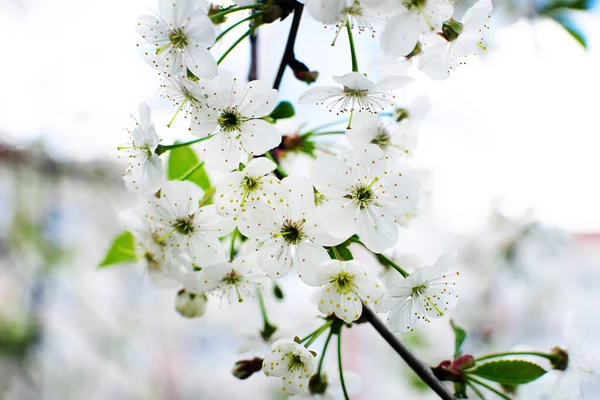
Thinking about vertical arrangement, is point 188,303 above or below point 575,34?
below

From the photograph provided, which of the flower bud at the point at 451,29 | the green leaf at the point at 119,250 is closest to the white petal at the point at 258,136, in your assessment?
the flower bud at the point at 451,29

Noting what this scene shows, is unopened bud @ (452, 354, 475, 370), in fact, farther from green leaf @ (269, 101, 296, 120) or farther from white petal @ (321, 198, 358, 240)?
green leaf @ (269, 101, 296, 120)

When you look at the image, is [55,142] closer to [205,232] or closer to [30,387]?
[30,387]

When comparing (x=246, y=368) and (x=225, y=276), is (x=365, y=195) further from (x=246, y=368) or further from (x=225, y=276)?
(x=246, y=368)

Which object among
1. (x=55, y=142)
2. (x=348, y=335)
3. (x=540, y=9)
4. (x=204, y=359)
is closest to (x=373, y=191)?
(x=540, y=9)

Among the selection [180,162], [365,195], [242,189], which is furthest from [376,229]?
[180,162]

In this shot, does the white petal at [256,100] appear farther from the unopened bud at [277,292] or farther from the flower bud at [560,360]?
the flower bud at [560,360]
